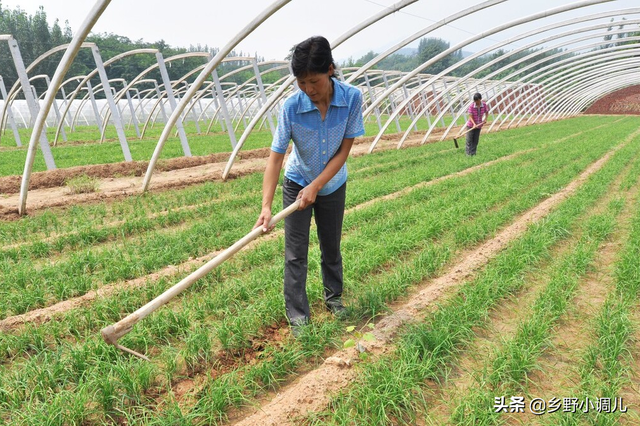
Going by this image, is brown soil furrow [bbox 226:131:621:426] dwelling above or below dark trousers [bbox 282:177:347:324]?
below

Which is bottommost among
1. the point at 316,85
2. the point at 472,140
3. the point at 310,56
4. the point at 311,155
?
the point at 472,140

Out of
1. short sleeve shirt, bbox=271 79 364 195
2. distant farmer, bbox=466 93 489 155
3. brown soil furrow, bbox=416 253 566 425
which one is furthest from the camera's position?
distant farmer, bbox=466 93 489 155

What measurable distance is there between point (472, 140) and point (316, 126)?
9.13 metres

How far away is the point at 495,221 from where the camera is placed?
5082 mm

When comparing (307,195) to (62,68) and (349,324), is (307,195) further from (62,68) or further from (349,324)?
(62,68)

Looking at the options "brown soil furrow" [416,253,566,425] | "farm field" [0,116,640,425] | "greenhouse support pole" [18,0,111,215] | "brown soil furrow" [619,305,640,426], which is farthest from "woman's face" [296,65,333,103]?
"greenhouse support pole" [18,0,111,215]

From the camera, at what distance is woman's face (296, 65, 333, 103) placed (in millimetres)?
2244

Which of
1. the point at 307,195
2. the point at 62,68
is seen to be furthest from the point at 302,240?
the point at 62,68

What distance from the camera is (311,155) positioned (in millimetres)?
2625

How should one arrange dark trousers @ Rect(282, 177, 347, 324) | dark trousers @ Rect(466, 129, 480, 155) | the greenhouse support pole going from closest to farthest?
dark trousers @ Rect(282, 177, 347, 324) → the greenhouse support pole → dark trousers @ Rect(466, 129, 480, 155)

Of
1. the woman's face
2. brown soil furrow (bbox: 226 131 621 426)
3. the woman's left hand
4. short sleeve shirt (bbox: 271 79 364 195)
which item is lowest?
brown soil furrow (bbox: 226 131 621 426)

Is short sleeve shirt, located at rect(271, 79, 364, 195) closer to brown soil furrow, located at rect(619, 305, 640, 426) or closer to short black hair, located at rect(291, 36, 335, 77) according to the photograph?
short black hair, located at rect(291, 36, 335, 77)

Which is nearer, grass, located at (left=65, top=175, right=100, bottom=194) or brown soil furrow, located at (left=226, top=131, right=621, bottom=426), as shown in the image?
brown soil furrow, located at (left=226, top=131, right=621, bottom=426)

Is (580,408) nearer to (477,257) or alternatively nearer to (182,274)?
(477,257)
